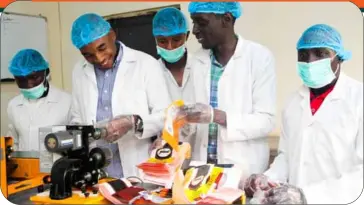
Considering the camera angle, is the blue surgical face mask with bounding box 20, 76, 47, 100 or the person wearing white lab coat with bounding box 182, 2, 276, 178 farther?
the blue surgical face mask with bounding box 20, 76, 47, 100

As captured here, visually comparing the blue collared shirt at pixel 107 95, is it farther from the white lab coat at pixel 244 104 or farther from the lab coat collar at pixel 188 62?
the white lab coat at pixel 244 104

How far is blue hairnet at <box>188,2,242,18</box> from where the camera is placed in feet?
4.19

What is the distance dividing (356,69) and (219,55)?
0.52 meters

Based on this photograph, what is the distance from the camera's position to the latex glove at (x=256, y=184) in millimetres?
1105

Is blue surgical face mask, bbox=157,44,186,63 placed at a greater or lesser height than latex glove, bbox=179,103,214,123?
greater

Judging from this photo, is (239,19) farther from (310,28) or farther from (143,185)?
(143,185)

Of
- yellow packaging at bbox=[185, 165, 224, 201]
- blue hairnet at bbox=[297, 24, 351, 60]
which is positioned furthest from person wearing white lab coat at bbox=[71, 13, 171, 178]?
blue hairnet at bbox=[297, 24, 351, 60]

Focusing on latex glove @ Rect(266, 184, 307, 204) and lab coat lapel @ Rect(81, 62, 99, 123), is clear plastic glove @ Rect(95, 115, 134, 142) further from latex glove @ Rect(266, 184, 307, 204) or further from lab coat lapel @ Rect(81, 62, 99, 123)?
latex glove @ Rect(266, 184, 307, 204)

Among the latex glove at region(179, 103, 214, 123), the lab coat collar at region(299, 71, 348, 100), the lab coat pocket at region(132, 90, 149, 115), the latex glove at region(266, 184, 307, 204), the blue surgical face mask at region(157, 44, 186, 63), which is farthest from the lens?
the blue surgical face mask at region(157, 44, 186, 63)

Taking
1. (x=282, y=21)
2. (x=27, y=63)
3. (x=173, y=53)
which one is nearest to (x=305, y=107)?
(x=282, y=21)

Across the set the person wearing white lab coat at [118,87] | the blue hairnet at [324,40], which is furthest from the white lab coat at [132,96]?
the blue hairnet at [324,40]

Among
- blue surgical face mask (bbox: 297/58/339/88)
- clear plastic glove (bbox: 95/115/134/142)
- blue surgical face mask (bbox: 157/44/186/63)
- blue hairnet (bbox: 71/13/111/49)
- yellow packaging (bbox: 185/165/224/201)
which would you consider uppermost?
blue hairnet (bbox: 71/13/111/49)

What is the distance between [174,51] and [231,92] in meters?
0.40

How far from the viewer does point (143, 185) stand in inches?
46.6
